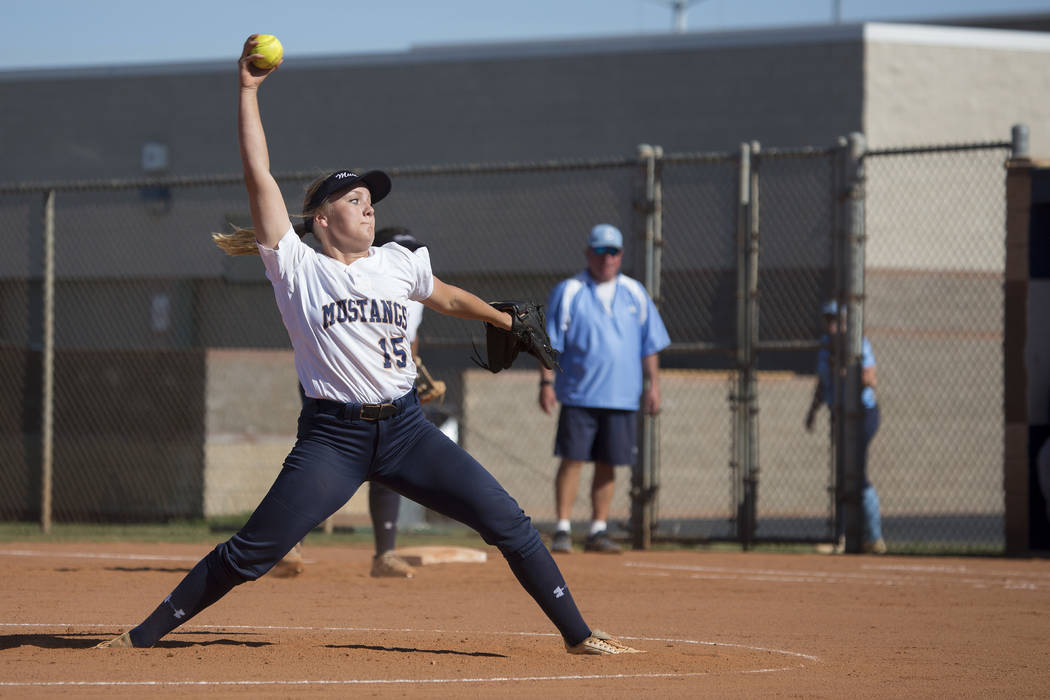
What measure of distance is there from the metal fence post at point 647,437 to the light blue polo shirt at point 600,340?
0.69 metres

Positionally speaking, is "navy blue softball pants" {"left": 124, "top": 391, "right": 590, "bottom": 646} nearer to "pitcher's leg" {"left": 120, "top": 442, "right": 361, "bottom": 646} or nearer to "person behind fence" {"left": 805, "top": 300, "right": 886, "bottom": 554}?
"pitcher's leg" {"left": 120, "top": 442, "right": 361, "bottom": 646}

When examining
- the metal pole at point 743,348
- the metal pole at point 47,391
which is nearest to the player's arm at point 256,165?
the metal pole at point 743,348

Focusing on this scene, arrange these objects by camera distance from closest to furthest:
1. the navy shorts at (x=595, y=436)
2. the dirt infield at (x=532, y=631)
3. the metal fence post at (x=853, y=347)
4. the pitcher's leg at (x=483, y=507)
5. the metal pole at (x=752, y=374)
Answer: the dirt infield at (x=532, y=631)
the pitcher's leg at (x=483, y=507)
the navy shorts at (x=595, y=436)
the metal fence post at (x=853, y=347)
the metal pole at (x=752, y=374)

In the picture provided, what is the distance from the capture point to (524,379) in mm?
14953

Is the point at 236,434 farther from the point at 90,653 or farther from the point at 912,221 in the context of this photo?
the point at 912,221

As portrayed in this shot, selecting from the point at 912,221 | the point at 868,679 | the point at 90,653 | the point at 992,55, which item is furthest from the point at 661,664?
the point at 992,55

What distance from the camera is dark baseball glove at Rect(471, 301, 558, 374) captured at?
6.19 meters

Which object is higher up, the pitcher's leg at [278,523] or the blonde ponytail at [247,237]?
the blonde ponytail at [247,237]

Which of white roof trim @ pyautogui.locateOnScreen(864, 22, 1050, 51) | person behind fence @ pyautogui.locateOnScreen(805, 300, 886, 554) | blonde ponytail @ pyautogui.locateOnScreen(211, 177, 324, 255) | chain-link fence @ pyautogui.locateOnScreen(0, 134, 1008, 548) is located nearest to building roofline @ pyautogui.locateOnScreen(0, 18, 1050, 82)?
white roof trim @ pyautogui.locateOnScreen(864, 22, 1050, 51)

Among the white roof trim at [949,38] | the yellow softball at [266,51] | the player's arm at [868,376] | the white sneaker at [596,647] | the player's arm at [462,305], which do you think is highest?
the white roof trim at [949,38]

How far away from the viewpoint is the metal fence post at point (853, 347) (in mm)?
11828

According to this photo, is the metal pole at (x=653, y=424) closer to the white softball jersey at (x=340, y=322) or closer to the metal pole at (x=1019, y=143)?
the metal pole at (x=1019, y=143)

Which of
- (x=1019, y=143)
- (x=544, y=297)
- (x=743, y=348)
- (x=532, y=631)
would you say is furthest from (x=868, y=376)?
(x=544, y=297)

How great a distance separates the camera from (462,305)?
609cm
